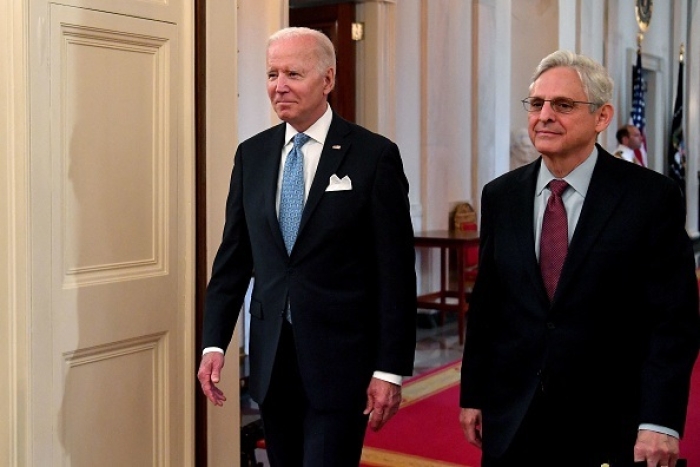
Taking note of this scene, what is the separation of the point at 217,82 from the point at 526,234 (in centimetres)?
137

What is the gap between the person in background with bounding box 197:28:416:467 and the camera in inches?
98.6

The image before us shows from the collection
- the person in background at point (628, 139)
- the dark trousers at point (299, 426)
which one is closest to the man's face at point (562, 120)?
the dark trousers at point (299, 426)

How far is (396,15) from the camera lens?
8.16 m

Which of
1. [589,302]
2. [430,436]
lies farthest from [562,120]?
[430,436]

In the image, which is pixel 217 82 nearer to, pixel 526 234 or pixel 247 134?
pixel 526 234

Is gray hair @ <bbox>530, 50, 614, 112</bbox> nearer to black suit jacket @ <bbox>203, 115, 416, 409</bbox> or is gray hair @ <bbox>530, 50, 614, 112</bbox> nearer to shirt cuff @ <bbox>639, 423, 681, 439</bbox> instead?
black suit jacket @ <bbox>203, 115, 416, 409</bbox>

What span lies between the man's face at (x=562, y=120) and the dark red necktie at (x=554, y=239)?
0.10 m

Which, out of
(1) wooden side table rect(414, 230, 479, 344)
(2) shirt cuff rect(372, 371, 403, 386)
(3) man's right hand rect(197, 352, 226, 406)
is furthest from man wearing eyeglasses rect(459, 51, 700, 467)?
(1) wooden side table rect(414, 230, 479, 344)

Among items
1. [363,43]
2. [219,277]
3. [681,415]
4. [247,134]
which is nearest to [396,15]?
[363,43]

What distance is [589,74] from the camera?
2.24 meters

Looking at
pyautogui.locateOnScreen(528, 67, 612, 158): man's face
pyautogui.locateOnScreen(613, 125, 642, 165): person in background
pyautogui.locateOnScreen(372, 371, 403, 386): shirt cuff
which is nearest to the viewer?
pyautogui.locateOnScreen(528, 67, 612, 158): man's face

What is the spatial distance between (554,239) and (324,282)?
0.59m

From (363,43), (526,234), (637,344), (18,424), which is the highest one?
(363,43)

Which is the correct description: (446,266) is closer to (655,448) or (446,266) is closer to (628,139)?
A: (628,139)
